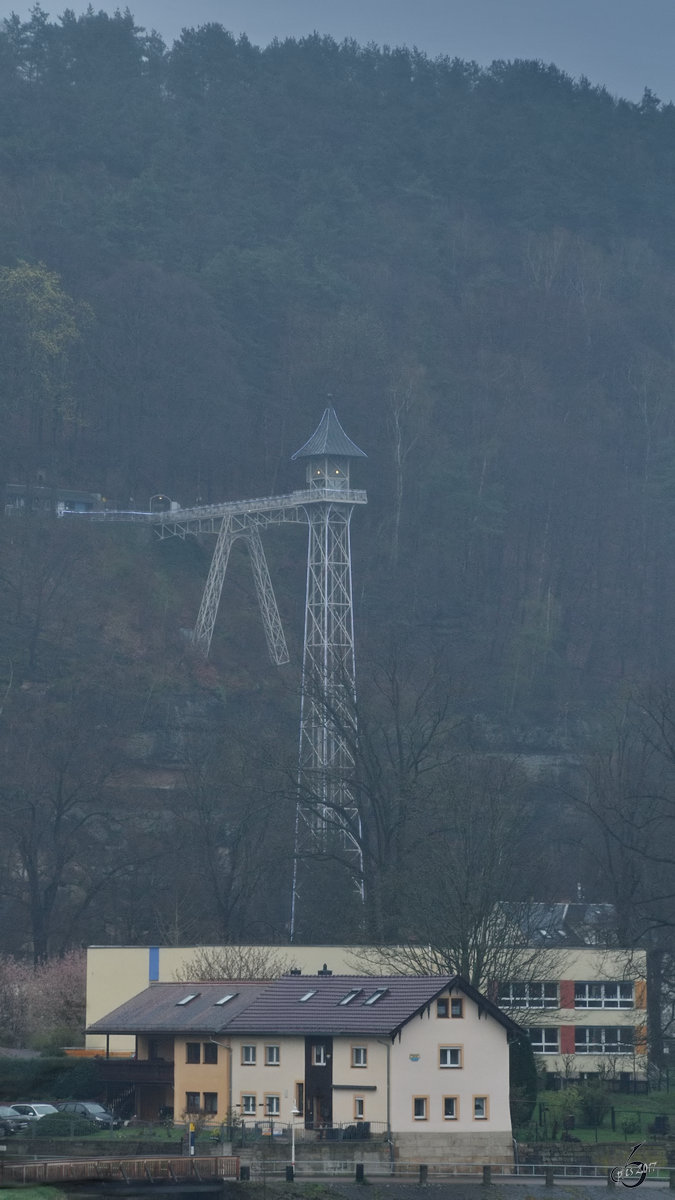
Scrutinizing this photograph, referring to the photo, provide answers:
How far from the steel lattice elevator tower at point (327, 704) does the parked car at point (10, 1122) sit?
2710 centimetres

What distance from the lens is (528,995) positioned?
230ft

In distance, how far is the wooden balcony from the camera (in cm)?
5875

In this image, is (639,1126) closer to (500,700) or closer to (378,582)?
(500,700)

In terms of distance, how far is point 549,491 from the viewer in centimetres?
15300

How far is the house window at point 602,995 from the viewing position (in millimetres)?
72625

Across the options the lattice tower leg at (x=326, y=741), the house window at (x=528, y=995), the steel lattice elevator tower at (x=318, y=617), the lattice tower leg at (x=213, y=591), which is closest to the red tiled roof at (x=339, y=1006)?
the house window at (x=528, y=995)

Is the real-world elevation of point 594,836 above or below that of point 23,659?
below

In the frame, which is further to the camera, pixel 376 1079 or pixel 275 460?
pixel 275 460

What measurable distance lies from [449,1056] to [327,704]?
91.9ft

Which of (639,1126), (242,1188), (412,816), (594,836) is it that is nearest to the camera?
(242,1188)

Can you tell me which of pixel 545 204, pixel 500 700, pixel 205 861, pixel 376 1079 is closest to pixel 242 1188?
pixel 376 1079

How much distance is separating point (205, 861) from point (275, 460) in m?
52.4

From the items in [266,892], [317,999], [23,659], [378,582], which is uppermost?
[378,582]

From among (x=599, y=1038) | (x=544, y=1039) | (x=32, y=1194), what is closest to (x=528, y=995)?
(x=544, y=1039)
